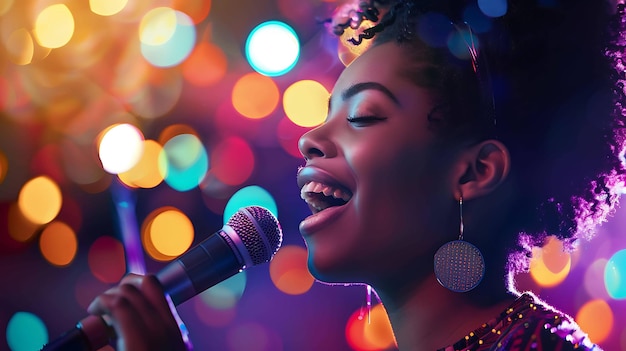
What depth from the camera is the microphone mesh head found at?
51.7 inches

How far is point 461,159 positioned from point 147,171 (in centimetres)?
200

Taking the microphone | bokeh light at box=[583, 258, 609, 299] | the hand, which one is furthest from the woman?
bokeh light at box=[583, 258, 609, 299]

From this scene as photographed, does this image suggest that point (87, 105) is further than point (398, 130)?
Yes

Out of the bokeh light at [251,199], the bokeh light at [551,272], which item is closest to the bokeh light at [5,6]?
the bokeh light at [251,199]

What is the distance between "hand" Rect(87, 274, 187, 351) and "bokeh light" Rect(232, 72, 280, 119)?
1.83m

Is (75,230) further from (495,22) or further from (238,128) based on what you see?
(495,22)

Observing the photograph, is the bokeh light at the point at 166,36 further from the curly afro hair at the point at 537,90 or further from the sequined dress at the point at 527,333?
the sequined dress at the point at 527,333

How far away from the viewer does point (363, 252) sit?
4.18ft

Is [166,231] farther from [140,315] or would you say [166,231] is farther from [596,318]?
[596,318]

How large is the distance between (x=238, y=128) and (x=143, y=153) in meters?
0.52

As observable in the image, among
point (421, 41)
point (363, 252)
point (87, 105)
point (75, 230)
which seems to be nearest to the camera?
point (363, 252)

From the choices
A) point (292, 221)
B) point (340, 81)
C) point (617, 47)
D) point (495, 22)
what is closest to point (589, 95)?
point (617, 47)

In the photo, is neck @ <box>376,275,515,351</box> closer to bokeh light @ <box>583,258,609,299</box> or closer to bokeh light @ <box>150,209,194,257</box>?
bokeh light @ <box>150,209,194,257</box>

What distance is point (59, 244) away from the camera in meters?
2.65
